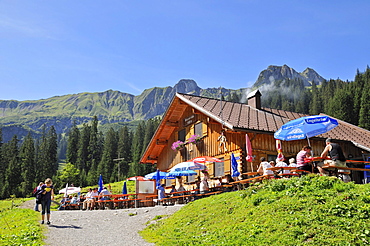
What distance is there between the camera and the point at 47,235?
38.0ft

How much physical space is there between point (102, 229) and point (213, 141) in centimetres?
1169

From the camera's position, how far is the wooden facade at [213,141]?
20609mm

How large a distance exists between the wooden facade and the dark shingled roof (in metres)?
0.07

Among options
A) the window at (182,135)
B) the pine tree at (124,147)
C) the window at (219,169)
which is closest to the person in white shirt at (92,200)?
the window at (182,135)

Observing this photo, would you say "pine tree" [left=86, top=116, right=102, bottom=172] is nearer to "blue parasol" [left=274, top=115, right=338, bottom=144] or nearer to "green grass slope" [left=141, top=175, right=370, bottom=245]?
"blue parasol" [left=274, top=115, right=338, bottom=144]

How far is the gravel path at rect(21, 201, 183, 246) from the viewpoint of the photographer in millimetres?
10558

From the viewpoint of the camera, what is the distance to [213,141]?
23500mm


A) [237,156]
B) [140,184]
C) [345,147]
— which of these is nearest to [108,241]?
[237,156]

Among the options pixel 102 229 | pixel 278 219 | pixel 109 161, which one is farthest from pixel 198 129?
pixel 109 161

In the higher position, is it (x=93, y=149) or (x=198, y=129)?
(x=93, y=149)

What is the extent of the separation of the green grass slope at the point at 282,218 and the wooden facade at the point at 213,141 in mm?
7973

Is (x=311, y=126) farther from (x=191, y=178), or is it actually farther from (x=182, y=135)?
(x=182, y=135)

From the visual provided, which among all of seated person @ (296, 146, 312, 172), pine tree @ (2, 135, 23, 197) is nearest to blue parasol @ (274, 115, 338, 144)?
seated person @ (296, 146, 312, 172)

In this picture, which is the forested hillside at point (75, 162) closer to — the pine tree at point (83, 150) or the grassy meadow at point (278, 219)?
the pine tree at point (83, 150)
